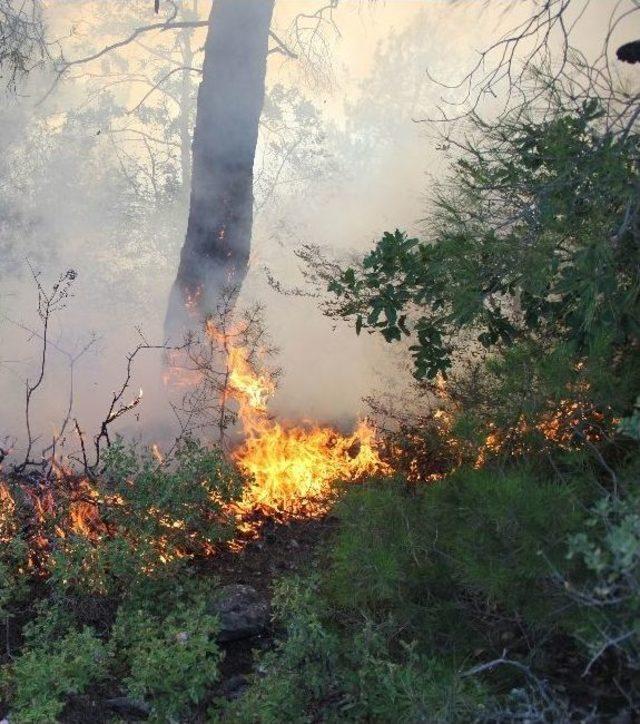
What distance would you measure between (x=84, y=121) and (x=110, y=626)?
599 inches

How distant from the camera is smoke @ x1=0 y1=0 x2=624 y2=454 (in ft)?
49.2

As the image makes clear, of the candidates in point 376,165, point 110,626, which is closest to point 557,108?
point 110,626

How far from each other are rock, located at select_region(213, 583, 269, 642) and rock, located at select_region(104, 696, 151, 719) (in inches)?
22.1

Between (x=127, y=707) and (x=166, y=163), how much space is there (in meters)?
15.8

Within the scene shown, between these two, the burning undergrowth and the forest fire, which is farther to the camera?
the forest fire

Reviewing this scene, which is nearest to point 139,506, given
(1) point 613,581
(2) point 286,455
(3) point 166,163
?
A: (2) point 286,455

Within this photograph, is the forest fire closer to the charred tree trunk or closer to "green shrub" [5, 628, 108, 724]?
the charred tree trunk

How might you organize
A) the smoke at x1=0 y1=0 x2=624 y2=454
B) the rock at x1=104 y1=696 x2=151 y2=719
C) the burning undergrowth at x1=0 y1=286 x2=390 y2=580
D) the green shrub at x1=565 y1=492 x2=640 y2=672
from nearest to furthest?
the green shrub at x1=565 y1=492 x2=640 y2=672, the rock at x1=104 y1=696 x2=151 y2=719, the burning undergrowth at x1=0 y1=286 x2=390 y2=580, the smoke at x1=0 y1=0 x2=624 y2=454

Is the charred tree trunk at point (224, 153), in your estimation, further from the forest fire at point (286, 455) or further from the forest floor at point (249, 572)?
the forest floor at point (249, 572)

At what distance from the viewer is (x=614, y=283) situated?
329 cm

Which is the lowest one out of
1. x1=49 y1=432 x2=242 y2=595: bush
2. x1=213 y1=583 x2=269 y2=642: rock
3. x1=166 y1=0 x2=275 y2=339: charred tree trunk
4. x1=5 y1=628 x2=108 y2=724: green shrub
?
x1=5 y1=628 x2=108 y2=724: green shrub

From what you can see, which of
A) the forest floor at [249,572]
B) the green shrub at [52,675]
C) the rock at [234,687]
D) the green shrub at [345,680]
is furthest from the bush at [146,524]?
the green shrub at [345,680]

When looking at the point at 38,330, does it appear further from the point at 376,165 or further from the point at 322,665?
the point at 322,665

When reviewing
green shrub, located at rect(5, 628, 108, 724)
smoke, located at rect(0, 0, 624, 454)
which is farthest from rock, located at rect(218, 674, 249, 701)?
smoke, located at rect(0, 0, 624, 454)
